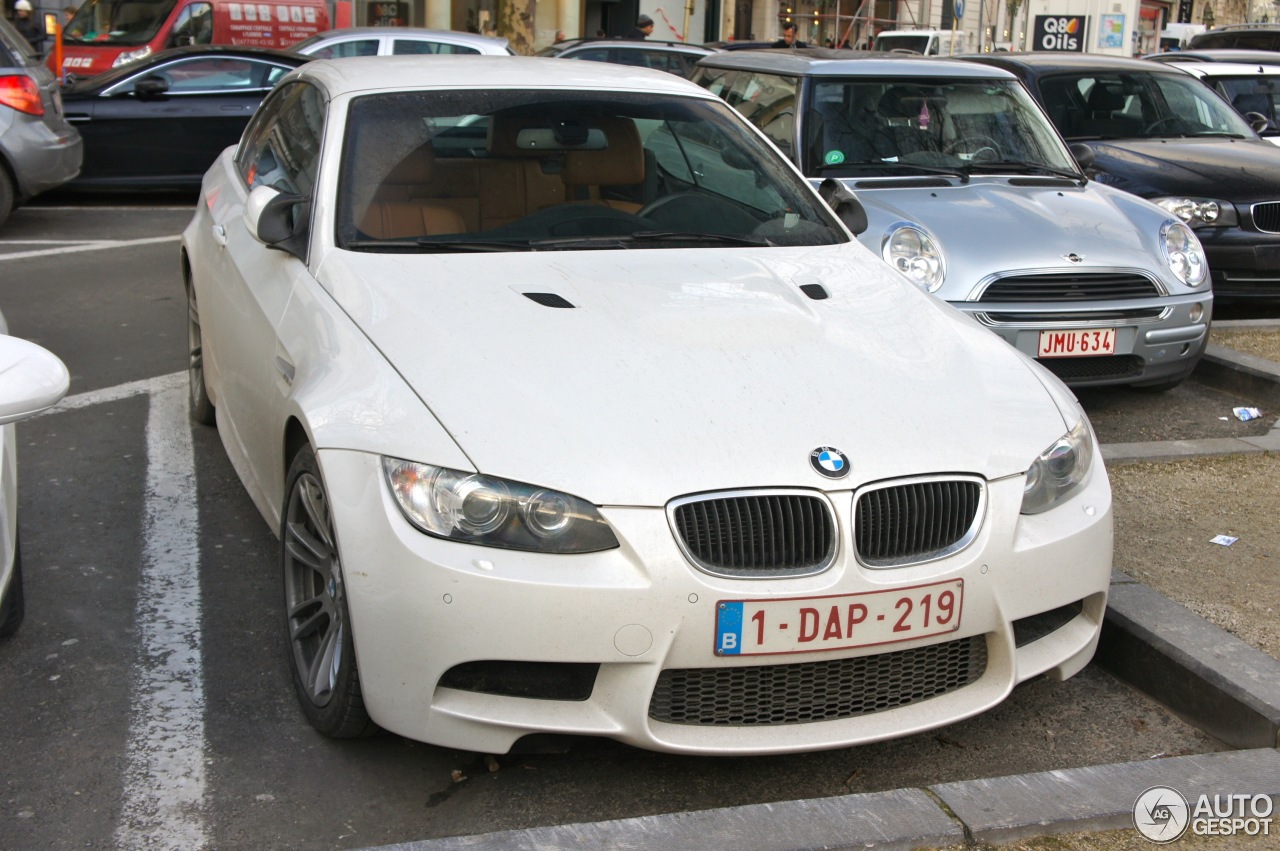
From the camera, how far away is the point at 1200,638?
3.81 meters

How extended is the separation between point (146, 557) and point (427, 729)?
6.26ft

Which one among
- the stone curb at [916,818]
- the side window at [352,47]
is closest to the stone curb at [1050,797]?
the stone curb at [916,818]

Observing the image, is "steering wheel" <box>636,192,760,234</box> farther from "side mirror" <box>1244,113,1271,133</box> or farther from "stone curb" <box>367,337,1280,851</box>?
"side mirror" <box>1244,113,1271,133</box>

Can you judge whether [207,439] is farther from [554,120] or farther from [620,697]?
[620,697]

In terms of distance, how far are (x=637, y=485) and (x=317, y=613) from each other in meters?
0.93

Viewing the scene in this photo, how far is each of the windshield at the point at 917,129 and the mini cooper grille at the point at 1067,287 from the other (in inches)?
48.8

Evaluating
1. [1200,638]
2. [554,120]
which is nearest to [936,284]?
[554,120]

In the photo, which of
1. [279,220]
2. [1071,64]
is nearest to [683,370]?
[279,220]

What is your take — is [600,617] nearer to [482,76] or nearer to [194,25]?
[482,76]

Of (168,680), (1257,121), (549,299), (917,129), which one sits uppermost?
(917,129)

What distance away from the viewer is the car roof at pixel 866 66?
24.6 ft

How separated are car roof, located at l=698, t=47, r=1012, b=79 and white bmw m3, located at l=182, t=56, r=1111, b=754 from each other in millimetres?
3531

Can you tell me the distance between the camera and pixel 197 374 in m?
5.79

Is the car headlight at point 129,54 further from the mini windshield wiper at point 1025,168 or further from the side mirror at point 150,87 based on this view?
the mini windshield wiper at point 1025,168
